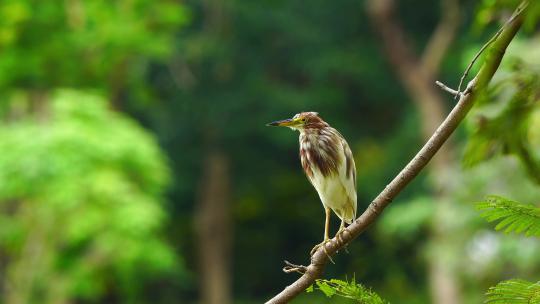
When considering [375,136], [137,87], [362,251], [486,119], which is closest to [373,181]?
[362,251]

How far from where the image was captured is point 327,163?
1562 mm

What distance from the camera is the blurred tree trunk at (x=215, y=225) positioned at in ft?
50.3

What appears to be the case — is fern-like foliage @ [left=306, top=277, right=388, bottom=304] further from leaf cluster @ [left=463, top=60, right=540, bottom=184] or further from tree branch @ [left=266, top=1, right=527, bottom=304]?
leaf cluster @ [left=463, top=60, right=540, bottom=184]

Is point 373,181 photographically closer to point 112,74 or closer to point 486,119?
point 112,74

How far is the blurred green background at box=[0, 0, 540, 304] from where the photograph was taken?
27.6 feet

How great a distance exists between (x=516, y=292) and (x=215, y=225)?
47.2 feet

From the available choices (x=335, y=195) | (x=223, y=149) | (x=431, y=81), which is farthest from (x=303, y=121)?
(x=223, y=149)

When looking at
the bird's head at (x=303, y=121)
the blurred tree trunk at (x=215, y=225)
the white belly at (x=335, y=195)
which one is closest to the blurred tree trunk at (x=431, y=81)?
the blurred tree trunk at (x=215, y=225)

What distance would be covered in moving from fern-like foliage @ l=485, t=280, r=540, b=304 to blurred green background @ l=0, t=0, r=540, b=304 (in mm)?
4192

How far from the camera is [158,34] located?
11.3 metres

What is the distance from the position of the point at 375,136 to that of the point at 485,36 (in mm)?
4865

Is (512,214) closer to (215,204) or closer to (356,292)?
(356,292)

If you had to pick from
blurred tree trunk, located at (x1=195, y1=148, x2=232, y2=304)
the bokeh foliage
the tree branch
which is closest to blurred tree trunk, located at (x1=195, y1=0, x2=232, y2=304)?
blurred tree trunk, located at (x1=195, y1=148, x2=232, y2=304)

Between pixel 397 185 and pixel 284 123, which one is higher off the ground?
pixel 284 123
